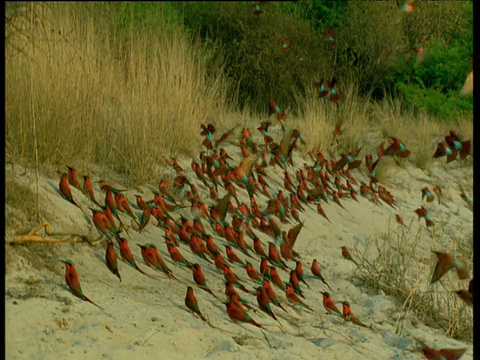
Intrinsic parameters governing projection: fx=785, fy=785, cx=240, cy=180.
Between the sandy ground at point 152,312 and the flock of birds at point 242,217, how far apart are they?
0.05m

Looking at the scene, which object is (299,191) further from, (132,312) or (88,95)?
(132,312)

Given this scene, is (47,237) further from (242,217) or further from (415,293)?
(415,293)

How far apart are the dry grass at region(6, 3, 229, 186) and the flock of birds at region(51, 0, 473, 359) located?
0.72 ft

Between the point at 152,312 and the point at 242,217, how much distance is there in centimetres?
120

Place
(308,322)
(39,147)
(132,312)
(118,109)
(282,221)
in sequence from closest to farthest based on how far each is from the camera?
(132,312), (308,322), (39,147), (282,221), (118,109)

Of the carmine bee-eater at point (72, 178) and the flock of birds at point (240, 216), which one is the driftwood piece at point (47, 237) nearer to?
the flock of birds at point (240, 216)

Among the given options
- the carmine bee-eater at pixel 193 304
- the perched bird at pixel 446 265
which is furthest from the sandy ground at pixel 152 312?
the perched bird at pixel 446 265

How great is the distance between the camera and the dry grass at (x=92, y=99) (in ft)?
12.9

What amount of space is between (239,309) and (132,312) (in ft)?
1.25

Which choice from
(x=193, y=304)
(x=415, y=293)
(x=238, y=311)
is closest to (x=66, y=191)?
(x=193, y=304)

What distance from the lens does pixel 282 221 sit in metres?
4.19

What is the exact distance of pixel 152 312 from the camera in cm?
281
